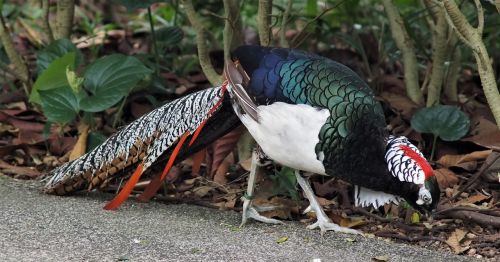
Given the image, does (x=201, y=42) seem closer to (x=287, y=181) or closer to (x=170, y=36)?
(x=170, y=36)

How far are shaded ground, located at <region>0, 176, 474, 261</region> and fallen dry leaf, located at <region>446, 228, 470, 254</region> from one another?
0.10 m

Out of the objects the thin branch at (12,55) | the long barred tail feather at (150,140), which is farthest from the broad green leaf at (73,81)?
the thin branch at (12,55)

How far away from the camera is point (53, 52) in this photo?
5.14 meters

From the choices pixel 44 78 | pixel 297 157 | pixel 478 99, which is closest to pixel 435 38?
pixel 478 99

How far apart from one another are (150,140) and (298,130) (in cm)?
82

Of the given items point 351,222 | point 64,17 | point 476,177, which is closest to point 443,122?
point 476,177

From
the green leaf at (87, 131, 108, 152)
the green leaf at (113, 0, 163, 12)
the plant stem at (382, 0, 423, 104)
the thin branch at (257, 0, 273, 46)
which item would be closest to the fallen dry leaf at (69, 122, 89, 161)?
the green leaf at (87, 131, 108, 152)

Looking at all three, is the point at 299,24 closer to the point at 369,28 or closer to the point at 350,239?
the point at 369,28

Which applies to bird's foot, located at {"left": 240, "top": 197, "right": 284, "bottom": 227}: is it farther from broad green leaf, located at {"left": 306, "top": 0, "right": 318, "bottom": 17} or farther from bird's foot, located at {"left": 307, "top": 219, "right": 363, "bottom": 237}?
broad green leaf, located at {"left": 306, "top": 0, "right": 318, "bottom": 17}

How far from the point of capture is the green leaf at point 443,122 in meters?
4.65

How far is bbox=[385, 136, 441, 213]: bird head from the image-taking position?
351 cm

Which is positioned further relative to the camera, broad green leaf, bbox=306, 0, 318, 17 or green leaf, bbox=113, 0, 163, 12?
broad green leaf, bbox=306, 0, 318, 17

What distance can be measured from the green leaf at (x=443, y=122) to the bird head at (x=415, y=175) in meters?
1.05

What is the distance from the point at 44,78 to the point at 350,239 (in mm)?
1820
